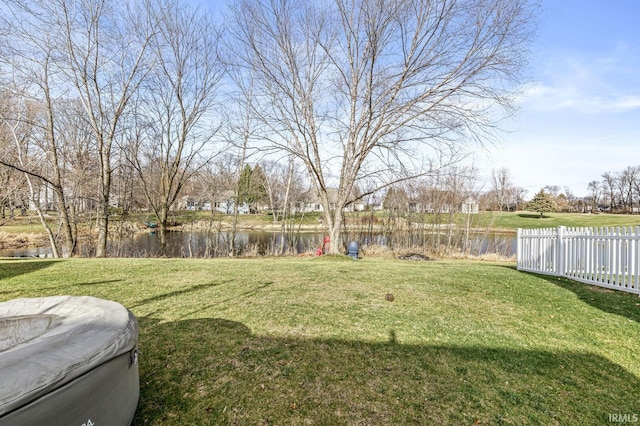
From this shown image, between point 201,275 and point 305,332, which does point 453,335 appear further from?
point 201,275

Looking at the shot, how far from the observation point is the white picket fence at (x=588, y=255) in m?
5.28

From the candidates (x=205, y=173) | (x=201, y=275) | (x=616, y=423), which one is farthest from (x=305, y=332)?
(x=205, y=173)

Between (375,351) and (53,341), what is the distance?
2.51 m

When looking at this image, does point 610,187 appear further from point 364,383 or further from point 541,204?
point 364,383

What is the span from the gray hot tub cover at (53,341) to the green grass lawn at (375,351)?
78cm

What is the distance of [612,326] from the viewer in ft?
12.4

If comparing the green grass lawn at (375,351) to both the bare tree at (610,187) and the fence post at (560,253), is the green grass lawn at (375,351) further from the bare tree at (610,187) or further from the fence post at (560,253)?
the bare tree at (610,187)

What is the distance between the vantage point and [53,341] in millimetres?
1522

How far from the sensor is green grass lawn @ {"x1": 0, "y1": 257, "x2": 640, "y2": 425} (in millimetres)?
2295

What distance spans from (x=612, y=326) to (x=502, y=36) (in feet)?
26.8

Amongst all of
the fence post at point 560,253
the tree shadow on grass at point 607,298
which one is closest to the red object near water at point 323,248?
the fence post at point 560,253

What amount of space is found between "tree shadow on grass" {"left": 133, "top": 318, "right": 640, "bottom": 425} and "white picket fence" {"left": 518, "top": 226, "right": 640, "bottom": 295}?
333cm

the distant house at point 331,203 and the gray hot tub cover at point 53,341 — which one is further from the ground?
the distant house at point 331,203

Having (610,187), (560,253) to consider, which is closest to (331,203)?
(560,253)
